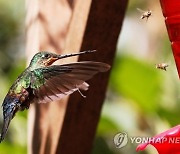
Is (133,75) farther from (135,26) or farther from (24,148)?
(135,26)

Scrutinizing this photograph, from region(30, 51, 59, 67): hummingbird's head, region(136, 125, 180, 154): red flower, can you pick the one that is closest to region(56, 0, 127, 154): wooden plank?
region(30, 51, 59, 67): hummingbird's head

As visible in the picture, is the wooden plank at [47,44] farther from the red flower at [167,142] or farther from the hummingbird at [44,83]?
the red flower at [167,142]

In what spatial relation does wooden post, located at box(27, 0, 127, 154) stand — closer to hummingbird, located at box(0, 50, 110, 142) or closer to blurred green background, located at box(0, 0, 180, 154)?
hummingbird, located at box(0, 50, 110, 142)

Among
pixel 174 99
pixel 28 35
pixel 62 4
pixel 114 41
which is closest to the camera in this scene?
pixel 114 41

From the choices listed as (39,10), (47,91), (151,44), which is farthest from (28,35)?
(151,44)

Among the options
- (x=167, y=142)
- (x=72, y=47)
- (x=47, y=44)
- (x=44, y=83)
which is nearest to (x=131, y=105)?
(x=47, y=44)

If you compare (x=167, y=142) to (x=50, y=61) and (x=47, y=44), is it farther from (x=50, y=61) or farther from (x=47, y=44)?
(x=47, y=44)

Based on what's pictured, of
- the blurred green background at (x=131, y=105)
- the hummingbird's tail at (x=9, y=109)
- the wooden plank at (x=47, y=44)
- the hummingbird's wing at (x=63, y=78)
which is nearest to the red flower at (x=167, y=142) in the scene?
the hummingbird's wing at (x=63, y=78)
